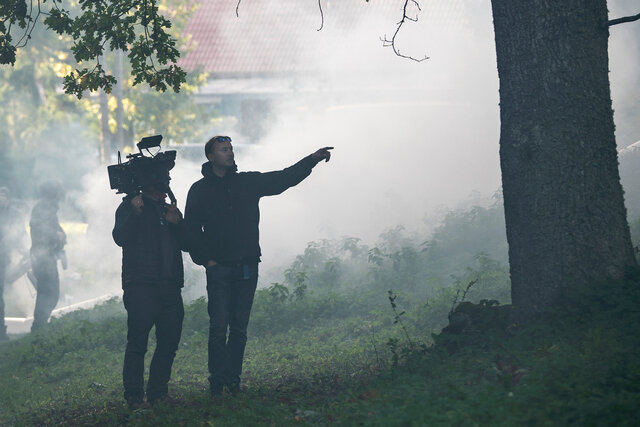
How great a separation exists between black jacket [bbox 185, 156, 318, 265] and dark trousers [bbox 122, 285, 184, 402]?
462 millimetres

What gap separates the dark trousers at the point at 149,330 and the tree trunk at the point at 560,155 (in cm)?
297

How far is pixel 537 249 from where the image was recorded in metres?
6.86

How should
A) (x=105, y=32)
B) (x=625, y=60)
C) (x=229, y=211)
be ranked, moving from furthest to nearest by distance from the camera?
(x=625, y=60), (x=105, y=32), (x=229, y=211)

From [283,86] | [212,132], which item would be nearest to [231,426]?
[283,86]

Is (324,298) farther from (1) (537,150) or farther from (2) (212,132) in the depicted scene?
(2) (212,132)

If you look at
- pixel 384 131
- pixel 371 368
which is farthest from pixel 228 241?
pixel 384 131

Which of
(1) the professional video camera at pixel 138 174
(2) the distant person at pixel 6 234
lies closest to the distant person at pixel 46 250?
(2) the distant person at pixel 6 234

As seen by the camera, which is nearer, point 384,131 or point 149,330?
point 149,330

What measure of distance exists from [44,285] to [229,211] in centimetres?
917

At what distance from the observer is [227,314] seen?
7.59m

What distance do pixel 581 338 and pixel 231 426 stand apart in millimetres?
2539

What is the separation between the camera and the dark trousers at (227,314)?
7488 mm

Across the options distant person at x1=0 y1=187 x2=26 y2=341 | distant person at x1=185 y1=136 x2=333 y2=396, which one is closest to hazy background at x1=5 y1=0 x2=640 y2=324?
distant person at x1=0 y1=187 x2=26 y2=341

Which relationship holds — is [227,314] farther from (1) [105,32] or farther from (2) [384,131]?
(2) [384,131]
